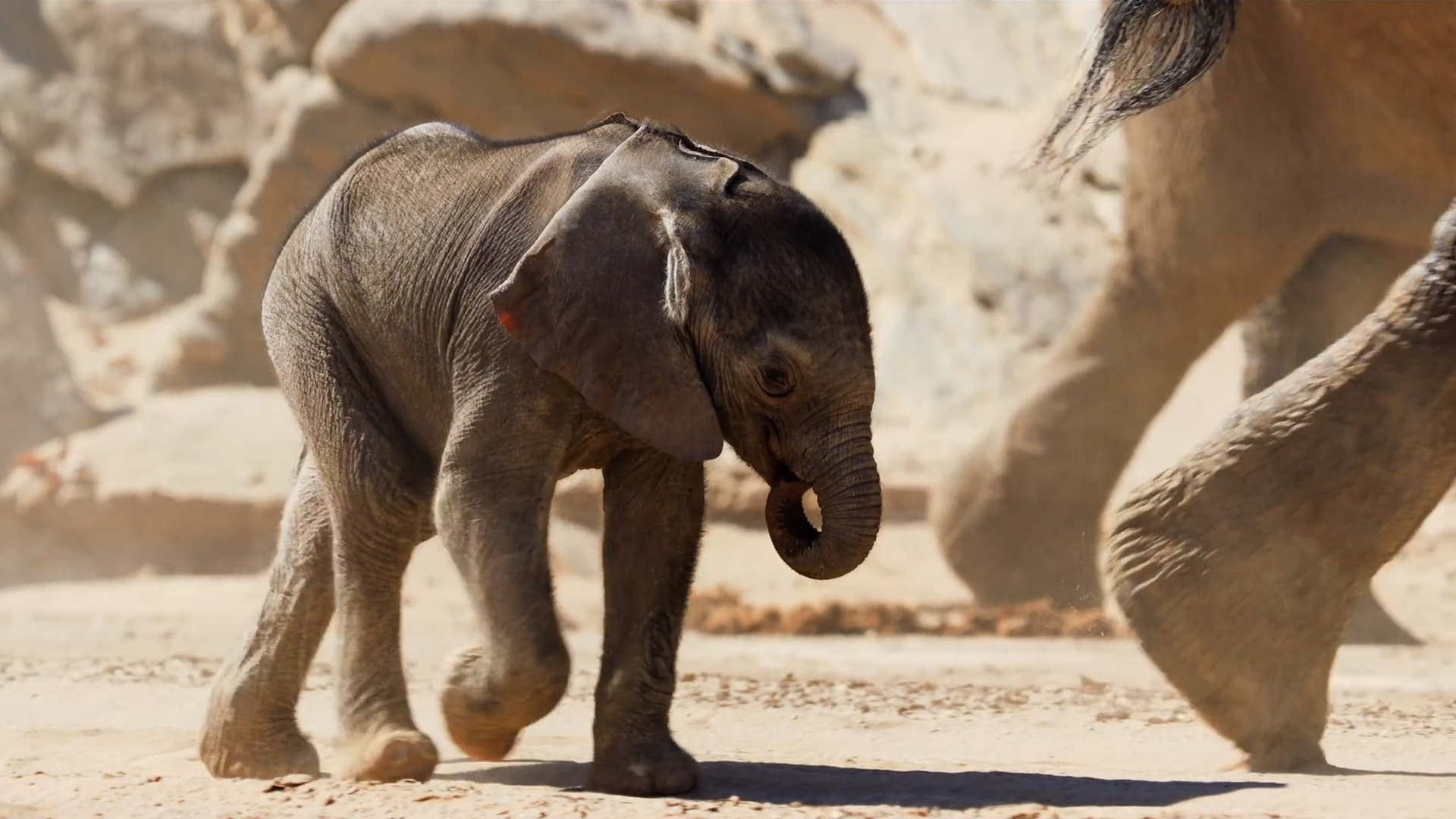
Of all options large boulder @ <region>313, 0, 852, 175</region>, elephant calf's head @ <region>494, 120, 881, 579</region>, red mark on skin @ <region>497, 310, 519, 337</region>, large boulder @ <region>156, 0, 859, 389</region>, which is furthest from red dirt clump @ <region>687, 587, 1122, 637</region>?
large boulder @ <region>156, 0, 859, 389</region>

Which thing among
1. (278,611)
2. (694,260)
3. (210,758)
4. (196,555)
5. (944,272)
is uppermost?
(944,272)

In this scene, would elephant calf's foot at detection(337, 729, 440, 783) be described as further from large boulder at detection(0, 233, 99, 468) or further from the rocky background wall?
large boulder at detection(0, 233, 99, 468)

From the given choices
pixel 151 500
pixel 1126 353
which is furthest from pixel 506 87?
pixel 1126 353

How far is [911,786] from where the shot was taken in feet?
16.3

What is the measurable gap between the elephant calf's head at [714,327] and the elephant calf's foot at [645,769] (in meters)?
0.60

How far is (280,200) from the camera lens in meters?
17.6

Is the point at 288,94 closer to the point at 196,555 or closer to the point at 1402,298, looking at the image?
the point at 196,555

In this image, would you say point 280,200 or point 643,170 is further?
point 280,200

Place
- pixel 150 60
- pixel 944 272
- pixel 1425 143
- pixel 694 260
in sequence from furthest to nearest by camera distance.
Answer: pixel 150 60
pixel 944 272
pixel 1425 143
pixel 694 260

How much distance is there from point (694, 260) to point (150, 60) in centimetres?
1732

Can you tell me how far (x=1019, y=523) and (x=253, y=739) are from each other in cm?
657

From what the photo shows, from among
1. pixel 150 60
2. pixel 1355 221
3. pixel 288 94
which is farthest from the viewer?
pixel 150 60

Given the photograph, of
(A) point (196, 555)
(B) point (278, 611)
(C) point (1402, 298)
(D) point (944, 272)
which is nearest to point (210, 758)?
(B) point (278, 611)

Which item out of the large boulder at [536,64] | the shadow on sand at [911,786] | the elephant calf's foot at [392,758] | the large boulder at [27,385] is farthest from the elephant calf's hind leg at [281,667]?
the large boulder at [536,64]
